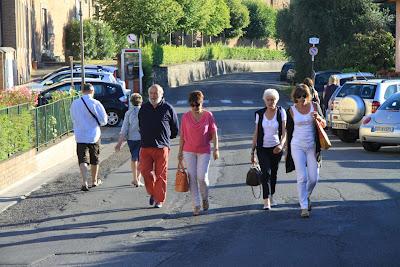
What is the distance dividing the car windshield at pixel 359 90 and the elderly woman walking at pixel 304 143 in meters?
11.0

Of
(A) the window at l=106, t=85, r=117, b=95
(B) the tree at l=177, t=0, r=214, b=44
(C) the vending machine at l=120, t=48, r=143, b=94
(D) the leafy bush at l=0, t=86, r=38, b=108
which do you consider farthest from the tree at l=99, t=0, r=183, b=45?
(D) the leafy bush at l=0, t=86, r=38, b=108

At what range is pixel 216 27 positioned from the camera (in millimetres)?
80875

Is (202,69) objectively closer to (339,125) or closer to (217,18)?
(217,18)

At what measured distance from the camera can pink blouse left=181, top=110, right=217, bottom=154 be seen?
37.6 feet

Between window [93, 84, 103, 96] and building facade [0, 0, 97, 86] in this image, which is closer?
window [93, 84, 103, 96]

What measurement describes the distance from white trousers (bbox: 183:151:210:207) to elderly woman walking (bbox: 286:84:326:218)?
3.90 ft

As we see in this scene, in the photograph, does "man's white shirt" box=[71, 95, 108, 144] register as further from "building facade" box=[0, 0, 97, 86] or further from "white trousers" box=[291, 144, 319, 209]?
"building facade" box=[0, 0, 97, 86]

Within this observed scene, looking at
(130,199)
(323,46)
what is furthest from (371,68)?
(130,199)

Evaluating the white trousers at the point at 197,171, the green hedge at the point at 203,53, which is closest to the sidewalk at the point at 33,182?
the white trousers at the point at 197,171

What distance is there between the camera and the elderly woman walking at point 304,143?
1120 cm

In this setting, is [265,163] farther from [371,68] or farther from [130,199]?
[371,68]

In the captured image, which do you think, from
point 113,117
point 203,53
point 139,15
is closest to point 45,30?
point 139,15

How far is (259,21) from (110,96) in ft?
A: 249

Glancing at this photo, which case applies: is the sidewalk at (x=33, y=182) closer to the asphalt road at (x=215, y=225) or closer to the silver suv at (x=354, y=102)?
the asphalt road at (x=215, y=225)
